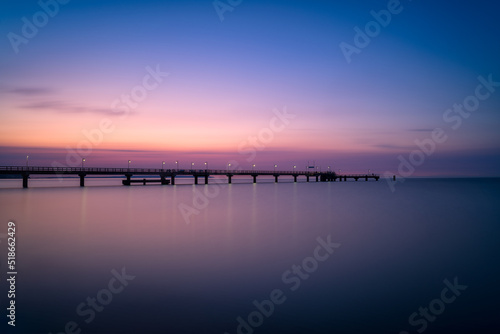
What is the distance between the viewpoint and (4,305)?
8.55 m

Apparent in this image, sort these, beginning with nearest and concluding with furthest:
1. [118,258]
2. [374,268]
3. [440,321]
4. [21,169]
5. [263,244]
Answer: [440,321] → [374,268] → [118,258] → [263,244] → [21,169]

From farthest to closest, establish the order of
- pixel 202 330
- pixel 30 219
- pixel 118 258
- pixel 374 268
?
pixel 30 219
pixel 118 258
pixel 374 268
pixel 202 330

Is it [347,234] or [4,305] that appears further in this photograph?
[347,234]

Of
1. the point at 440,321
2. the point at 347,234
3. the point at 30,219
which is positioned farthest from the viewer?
the point at 30,219

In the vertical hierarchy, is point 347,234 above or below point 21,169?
below

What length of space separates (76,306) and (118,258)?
549cm

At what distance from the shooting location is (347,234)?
70.3 ft

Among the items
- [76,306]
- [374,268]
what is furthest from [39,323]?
[374,268]

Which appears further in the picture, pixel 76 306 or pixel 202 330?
pixel 76 306

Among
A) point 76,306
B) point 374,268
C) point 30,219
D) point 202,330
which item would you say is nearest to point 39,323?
point 76,306

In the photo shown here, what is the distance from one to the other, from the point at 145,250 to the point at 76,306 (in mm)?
7061

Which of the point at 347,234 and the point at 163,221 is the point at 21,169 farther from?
the point at 347,234

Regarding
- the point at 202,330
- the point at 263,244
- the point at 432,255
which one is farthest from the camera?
the point at 263,244

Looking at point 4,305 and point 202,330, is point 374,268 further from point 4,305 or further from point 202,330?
point 4,305
